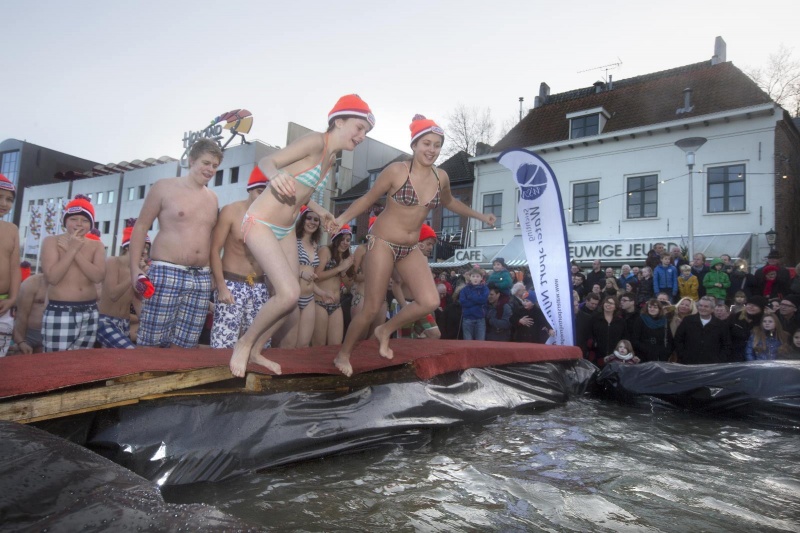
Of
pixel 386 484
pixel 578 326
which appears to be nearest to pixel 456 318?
pixel 578 326

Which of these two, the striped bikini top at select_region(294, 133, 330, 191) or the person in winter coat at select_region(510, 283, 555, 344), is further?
the person in winter coat at select_region(510, 283, 555, 344)

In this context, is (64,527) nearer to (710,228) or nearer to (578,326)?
(578,326)

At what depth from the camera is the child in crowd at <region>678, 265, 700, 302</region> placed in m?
9.66

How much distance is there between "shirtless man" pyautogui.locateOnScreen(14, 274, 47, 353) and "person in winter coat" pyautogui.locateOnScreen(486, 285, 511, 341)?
633 cm

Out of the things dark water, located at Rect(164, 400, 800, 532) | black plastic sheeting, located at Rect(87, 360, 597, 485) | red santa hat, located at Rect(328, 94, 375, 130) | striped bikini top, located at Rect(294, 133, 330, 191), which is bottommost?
dark water, located at Rect(164, 400, 800, 532)

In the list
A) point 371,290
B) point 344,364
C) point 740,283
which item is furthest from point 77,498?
point 740,283

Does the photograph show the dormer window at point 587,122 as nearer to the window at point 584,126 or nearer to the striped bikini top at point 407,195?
the window at point 584,126

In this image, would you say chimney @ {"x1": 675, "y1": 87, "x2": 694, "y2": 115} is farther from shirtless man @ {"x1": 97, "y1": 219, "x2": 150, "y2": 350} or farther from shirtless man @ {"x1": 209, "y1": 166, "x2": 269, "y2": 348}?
shirtless man @ {"x1": 97, "y1": 219, "x2": 150, "y2": 350}

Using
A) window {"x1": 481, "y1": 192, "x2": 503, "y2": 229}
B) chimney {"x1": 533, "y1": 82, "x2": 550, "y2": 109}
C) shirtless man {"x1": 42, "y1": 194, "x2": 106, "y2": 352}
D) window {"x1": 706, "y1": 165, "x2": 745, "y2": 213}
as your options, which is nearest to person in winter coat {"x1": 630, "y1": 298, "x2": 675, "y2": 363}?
shirtless man {"x1": 42, "y1": 194, "x2": 106, "y2": 352}

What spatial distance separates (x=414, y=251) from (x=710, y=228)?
1619 cm

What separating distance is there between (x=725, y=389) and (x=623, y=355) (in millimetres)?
2023

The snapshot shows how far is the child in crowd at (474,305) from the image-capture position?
29.1ft

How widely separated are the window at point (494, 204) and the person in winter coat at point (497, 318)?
13.4m

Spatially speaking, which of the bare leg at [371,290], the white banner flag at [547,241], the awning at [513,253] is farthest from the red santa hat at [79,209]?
the awning at [513,253]
